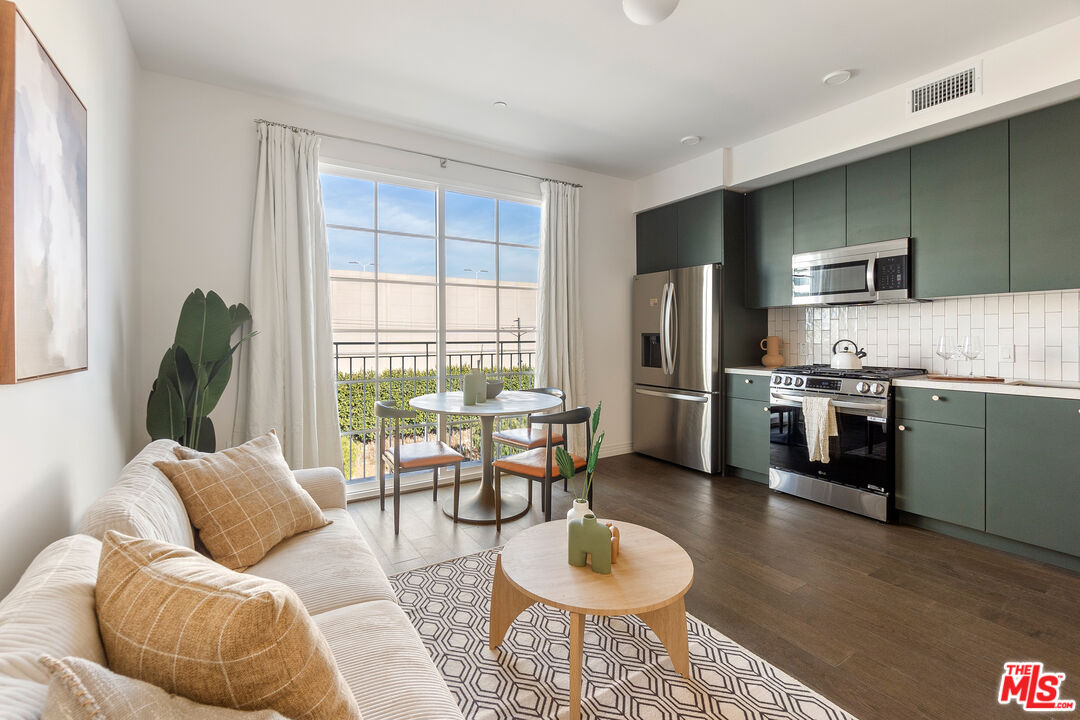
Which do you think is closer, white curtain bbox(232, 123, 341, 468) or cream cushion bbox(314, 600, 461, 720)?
cream cushion bbox(314, 600, 461, 720)

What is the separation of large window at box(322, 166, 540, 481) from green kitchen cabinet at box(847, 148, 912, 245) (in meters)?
2.48

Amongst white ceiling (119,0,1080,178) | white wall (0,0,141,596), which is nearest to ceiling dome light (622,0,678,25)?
white ceiling (119,0,1080,178)

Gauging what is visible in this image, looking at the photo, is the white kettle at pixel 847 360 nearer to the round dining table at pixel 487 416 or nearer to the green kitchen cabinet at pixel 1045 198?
the green kitchen cabinet at pixel 1045 198

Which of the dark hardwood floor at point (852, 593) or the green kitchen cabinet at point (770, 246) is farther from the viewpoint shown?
the green kitchen cabinet at point (770, 246)

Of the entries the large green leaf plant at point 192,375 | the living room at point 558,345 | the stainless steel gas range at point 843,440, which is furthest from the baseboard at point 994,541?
the large green leaf plant at point 192,375

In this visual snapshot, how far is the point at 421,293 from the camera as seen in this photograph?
158 inches

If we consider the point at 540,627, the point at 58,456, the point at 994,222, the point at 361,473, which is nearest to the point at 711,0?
the point at 994,222

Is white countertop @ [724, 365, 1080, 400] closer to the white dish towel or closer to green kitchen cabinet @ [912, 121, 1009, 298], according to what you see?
the white dish towel

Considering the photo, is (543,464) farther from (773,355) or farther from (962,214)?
(962,214)

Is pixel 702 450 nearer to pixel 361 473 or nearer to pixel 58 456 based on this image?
pixel 361 473

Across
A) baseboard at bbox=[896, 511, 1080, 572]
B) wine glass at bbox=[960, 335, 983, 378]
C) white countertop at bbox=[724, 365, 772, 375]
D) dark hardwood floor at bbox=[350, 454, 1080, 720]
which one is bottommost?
dark hardwood floor at bbox=[350, 454, 1080, 720]

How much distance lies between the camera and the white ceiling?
95.7 inches

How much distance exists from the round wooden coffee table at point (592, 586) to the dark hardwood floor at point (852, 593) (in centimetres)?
50

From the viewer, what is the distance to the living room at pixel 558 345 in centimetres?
145
